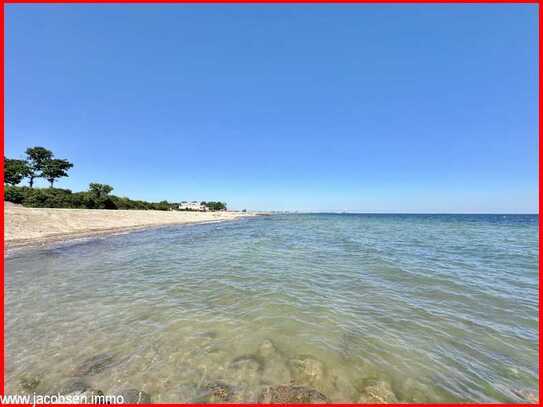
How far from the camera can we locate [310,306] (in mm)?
7129

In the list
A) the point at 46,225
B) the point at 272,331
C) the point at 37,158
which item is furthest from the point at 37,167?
the point at 272,331

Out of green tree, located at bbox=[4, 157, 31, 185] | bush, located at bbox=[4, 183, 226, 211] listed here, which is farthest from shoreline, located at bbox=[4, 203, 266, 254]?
green tree, located at bbox=[4, 157, 31, 185]

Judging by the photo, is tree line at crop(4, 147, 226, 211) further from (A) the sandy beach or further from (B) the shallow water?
(B) the shallow water

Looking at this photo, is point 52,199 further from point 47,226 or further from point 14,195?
point 47,226

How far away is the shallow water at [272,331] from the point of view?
3896mm

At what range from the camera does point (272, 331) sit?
5.52 m

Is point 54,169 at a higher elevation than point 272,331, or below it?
higher

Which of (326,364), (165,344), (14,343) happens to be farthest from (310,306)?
(14,343)

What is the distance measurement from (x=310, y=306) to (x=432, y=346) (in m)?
3.12

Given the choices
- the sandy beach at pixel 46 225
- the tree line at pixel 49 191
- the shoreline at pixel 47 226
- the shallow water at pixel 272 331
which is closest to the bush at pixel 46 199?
the tree line at pixel 49 191

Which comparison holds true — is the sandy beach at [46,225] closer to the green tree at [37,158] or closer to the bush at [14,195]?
the bush at [14,195]

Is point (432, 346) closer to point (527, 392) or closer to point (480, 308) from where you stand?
point (527, 392)

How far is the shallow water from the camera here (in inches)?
153

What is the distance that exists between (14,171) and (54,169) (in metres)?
10.9
